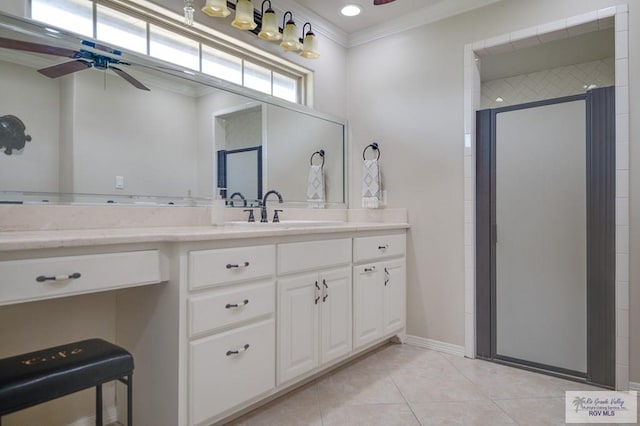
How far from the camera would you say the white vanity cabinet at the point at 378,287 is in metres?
2.45

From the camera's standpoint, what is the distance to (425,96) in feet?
9.64

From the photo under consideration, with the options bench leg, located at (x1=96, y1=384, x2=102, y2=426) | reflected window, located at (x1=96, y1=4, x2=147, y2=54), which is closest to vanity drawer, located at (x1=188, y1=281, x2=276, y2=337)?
bench leg, located at (x1=96, y1=384, x2=102, y2=426)

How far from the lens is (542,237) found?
2.47 metres

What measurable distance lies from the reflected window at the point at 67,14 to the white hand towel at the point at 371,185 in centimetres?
200

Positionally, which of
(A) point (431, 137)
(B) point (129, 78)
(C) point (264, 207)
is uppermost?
(B) point (129, 78)

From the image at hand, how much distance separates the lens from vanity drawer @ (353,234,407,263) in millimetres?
2457

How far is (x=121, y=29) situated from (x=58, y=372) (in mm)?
1606

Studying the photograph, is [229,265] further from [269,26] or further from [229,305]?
[269,26]

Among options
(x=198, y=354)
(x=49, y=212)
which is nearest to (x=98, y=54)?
(x=49, y=212)

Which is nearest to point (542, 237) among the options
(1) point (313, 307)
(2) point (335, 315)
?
(2) point (335, 315)

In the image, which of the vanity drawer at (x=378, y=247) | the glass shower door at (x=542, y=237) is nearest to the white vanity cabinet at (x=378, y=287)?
the vanity drawer at (x=378, y=247)

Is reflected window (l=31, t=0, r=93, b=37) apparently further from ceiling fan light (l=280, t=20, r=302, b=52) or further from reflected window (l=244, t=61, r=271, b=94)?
ceiling fan light (l=280, t=20, r=302, b=52)

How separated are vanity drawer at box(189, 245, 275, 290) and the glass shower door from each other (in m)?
1.66

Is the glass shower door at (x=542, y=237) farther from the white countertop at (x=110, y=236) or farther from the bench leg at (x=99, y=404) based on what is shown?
the bench leg at (x=99, y=404)
